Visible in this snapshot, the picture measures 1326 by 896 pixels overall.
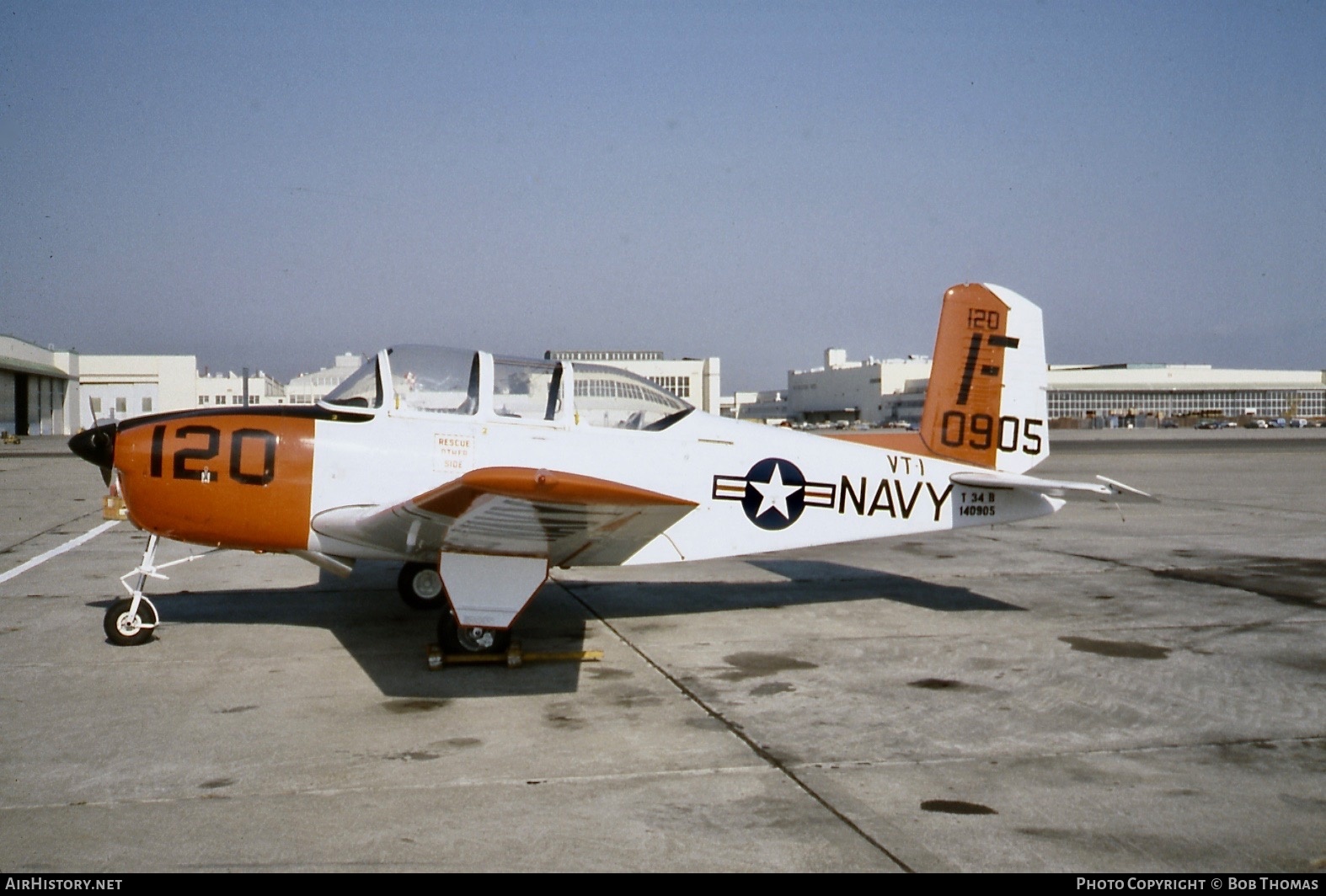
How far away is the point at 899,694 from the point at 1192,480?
78.1 feet

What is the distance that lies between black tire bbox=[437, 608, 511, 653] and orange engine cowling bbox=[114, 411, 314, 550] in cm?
118

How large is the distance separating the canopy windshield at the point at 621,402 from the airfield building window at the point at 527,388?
20 centimetres

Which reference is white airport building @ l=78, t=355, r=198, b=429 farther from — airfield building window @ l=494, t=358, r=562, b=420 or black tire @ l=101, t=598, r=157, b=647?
airfield building window @ l=494, t=358, r=562, b=420

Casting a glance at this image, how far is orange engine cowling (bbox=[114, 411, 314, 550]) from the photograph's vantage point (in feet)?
21.7

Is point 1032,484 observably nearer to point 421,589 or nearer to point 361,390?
point 421,589

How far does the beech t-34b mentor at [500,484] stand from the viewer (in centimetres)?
612

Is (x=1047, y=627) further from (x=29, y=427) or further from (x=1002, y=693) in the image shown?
(x=29, y=427)

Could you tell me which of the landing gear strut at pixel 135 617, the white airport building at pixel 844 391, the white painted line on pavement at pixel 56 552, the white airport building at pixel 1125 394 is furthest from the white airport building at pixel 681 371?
the white airport building at pixel 1125 394

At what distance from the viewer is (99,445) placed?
263 inches

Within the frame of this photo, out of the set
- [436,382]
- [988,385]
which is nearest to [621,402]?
[436,382]

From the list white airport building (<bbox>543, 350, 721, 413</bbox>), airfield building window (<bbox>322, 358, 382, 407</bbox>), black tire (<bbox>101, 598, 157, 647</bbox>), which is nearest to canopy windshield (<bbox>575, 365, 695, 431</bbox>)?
airfield building window (<bbox>322, 358, 382, 407</bbox>)

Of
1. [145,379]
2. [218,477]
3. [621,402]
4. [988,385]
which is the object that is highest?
[145,379]

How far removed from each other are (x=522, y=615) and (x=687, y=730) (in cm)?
321

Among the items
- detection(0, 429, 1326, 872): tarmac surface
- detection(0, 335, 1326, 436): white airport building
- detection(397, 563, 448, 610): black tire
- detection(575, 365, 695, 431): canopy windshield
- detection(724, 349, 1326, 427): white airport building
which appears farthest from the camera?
detection(724, 349, 1326, 427): white airport building
